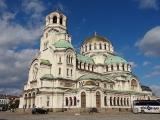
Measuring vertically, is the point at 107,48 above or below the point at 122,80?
above

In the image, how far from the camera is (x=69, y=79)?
45.0 meters

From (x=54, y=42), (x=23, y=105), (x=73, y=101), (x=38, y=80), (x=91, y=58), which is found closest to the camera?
(x=73, y=101)

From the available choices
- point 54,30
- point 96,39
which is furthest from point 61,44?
point 96,39

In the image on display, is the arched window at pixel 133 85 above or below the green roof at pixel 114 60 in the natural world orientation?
below

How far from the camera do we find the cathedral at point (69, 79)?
131 ft

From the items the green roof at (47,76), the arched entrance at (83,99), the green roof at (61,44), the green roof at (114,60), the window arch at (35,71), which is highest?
the green roof at (61,44)

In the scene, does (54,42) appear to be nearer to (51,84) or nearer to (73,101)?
(51,84)

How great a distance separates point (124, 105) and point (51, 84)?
20588 mm

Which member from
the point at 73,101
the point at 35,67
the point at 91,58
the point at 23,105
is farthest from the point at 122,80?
the point at 23,105

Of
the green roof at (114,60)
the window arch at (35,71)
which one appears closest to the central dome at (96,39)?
the green roof at (114,60)

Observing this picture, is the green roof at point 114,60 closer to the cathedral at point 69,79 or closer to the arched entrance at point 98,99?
the cathedral at point 69,79

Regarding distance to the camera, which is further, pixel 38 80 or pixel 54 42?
pixel 54 42

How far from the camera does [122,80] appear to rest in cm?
5197

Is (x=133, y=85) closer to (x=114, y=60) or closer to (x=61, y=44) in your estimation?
(x=114, y=60)
